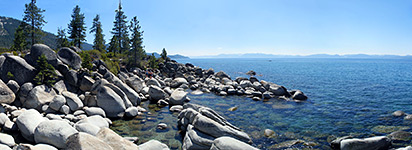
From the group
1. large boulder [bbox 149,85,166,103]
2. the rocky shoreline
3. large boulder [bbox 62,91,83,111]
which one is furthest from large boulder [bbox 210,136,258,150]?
large boulder [bbox 149,85,166,103]

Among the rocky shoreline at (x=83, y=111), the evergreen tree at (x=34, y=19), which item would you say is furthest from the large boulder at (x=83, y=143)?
the evergreen tree at (x=34, y=19)

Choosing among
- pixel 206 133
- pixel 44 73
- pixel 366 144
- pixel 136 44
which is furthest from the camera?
pixel 136 44

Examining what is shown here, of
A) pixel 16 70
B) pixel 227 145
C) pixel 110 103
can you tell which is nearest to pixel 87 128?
pixel 110 103

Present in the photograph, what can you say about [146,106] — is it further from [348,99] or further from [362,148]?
[348,99]

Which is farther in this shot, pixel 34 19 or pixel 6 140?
pixel 34 19

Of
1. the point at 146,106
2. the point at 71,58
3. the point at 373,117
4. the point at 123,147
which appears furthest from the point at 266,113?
the point at 71,58

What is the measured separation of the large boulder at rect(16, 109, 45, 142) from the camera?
10875mm

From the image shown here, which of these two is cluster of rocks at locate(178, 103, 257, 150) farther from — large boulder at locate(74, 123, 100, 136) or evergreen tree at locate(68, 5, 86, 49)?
evergreen tree at locate(68, 5, 86, 49)

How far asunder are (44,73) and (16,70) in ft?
6.87

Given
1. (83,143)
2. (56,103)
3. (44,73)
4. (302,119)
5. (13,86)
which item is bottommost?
(302,119)

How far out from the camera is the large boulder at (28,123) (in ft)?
35.7

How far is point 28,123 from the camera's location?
36.9 feet

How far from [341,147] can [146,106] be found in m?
16.8

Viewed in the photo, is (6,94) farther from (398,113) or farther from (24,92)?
(398,113)
